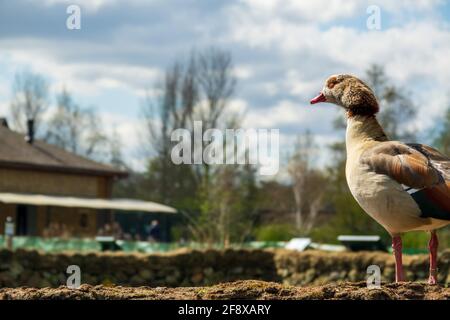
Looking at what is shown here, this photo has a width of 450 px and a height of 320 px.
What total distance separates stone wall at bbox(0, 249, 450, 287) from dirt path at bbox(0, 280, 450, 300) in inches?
463

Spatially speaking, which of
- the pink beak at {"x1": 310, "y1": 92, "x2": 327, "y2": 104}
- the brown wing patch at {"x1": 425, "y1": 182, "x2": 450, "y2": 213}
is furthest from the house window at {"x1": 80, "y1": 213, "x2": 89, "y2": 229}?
the brown wing patch at {"x1": 425, "y1": 182, "x2": 450, "y2": 213}

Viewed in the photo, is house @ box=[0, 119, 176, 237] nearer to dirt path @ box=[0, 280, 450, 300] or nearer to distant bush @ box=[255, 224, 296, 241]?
distant bush @ box=[255, 224, 296, 241]

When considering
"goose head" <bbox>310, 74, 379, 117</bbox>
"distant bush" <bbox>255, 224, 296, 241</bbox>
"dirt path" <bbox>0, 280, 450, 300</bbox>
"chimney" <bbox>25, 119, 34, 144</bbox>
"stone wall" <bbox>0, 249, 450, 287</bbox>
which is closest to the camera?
"dirt path" <bbox>0, 280, 450, 300</bbox>

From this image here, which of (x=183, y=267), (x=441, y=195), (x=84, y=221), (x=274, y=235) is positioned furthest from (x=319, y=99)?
(x=84, y=221)

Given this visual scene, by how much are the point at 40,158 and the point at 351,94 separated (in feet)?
143

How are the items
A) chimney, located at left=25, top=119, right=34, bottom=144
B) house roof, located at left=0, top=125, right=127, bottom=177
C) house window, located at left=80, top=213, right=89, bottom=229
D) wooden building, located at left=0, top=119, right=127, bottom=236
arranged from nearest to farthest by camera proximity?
wooden building, located at left=0, top=119, right=127, bottom=236
house roof, located at left=0, top=125, right=127, bottom=177
house window, located at left=80, top=213, right=89, bottom=229
chimney, located at left=25, top=119, right=34, bottom=144

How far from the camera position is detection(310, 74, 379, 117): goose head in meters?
5.81

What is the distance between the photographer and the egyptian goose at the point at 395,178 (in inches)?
212

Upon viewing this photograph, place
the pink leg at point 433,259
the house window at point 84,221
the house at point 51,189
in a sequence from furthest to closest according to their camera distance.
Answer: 1. the house window at point 84,221
2. the house at point 51,189
3. the pink leg at point 433,259

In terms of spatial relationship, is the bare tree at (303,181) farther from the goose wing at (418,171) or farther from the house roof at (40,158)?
the goose wing at (418,171)

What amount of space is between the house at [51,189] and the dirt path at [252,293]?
126 ft

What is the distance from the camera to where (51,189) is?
48.0 metres

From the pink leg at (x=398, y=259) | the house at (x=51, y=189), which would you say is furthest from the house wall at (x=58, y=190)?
the pink leg at (x=398, y=259)
